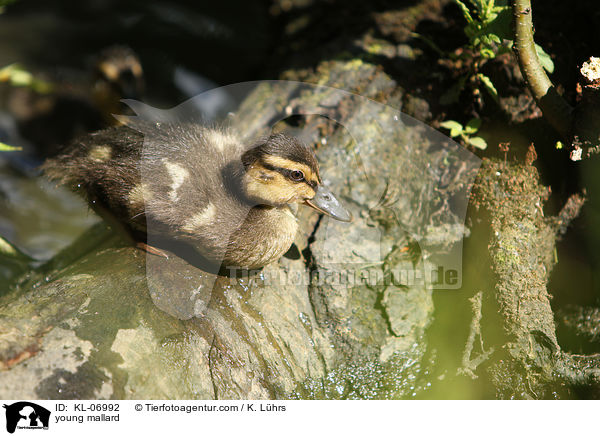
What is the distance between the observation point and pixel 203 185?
2463mm

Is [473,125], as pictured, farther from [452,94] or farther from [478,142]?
[452,94]

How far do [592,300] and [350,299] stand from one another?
136 centimetres

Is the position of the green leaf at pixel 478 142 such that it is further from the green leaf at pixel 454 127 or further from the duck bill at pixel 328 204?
the duck bill at pixel 328 204

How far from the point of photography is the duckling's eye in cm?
241

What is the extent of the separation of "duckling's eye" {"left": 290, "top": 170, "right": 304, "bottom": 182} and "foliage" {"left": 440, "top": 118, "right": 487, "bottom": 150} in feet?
3.39

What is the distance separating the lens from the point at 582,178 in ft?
8.35

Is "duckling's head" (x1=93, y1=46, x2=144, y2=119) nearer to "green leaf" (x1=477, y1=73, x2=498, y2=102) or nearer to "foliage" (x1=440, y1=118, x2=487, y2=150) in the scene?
"foliage" (x1=440, y1=118, x2=487, y2=150)

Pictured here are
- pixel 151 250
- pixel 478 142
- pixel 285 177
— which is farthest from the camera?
pixel 478 142

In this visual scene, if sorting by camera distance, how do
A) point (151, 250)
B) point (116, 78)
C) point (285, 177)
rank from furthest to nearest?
point (116, 78) → point (151, 250) → point (285, 177)

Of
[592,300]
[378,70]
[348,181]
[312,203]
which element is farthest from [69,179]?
[592,300]

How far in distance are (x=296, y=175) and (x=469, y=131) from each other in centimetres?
116
